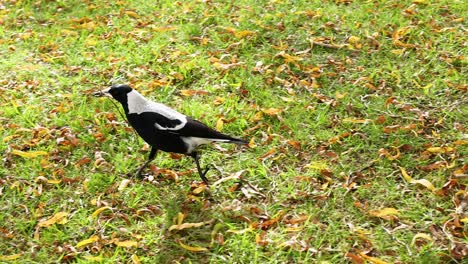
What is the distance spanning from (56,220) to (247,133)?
179 centimetres

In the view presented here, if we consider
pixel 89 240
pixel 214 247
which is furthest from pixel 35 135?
pixel 214 247

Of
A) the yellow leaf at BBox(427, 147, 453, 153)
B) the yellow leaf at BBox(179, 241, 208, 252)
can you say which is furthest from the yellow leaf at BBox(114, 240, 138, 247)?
the yellow leaf at BBox(427, 147, 453, 153)

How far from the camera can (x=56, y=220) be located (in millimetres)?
3938

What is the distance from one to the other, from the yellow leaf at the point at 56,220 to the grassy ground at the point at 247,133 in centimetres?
2

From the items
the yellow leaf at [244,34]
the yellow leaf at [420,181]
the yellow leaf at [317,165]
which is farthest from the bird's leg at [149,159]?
the yellow leaf at [244,34]

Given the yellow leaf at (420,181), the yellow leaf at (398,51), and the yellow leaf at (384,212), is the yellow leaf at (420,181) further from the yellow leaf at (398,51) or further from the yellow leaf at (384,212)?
the yellow leaf at (398,51)

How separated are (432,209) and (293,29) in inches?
124

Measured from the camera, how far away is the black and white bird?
399cm

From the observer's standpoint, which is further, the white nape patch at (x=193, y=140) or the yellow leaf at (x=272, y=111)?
the yellow leaf at (x=272, y=111)

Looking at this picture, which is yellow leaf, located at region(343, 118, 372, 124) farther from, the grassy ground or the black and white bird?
the black and white bird

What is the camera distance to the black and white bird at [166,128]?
157 inches

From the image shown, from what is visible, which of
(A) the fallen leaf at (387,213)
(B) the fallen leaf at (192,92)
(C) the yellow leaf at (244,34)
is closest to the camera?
(A) the fallen leaf at (387,213)

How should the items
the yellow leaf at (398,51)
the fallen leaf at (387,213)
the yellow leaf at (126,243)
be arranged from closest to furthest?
the yellow leaf at (126,243) < the fallen leaf at (387,213) < the yellow leaf at (398,51)

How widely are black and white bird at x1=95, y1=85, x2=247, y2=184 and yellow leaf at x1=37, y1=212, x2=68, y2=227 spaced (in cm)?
84
